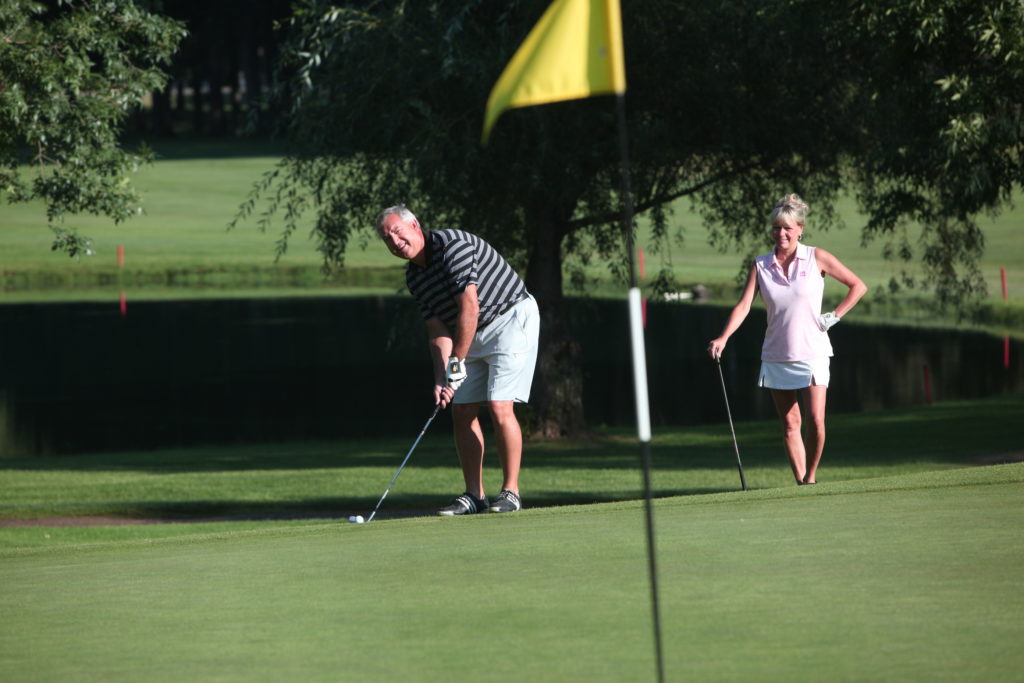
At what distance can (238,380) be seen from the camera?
27.5 meters

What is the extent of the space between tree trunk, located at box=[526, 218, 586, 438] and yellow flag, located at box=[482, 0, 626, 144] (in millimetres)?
14728

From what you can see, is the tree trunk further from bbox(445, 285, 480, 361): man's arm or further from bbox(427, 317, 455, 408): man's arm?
bbox(445, 285, 480, 361): man's arm

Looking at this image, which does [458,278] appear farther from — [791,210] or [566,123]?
[566,123]

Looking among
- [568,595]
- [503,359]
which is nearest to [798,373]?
[503,359]

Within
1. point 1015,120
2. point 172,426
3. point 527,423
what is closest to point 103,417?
point 172,426

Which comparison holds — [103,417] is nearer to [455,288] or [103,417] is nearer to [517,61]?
[455,288]

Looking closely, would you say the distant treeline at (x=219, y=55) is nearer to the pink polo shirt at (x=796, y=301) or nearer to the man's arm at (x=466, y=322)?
the pink polo shirt at (x=796, y=301)

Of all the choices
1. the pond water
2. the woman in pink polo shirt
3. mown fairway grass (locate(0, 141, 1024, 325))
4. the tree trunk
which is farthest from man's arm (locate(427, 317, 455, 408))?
mown fairway grass (locate(0, 141, 1024, 325))

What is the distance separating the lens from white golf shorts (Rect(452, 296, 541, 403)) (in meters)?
8.33

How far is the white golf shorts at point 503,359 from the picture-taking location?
833 centimetres

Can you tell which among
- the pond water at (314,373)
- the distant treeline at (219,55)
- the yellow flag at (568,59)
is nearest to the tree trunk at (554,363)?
the pond water at (314,373)

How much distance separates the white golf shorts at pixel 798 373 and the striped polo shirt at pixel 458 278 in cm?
201

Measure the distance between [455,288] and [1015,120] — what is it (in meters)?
7.49

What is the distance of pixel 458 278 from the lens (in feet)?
26.2
